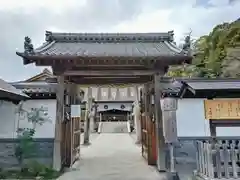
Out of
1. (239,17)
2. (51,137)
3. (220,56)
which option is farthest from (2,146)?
(239,17)

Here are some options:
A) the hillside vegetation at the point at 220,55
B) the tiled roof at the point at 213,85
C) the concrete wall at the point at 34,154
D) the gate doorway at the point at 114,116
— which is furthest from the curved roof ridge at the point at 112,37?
the gate doorway at the point at 114,116

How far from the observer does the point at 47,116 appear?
741 centimetres

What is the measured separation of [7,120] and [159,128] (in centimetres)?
458

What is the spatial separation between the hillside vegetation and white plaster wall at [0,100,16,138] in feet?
32.3

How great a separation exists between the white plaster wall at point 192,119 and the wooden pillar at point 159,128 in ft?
2.05

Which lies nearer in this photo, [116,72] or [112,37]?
[116,72]

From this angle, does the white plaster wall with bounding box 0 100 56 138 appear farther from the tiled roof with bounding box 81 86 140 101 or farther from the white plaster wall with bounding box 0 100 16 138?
the tiled roof with bounding box 81 86 140 101

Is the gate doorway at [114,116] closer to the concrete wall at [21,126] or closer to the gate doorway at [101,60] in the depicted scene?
the gate doorway at [101,60]

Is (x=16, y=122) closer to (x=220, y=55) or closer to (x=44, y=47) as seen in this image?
(x=44, y=47)

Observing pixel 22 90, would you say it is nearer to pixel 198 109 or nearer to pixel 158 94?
pixel 158 94

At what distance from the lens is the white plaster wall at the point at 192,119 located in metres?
7.36

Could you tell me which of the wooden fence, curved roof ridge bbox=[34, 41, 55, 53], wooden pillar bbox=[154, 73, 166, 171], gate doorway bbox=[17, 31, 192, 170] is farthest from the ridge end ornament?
the wooden fence

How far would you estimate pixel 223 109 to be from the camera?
18.9ft

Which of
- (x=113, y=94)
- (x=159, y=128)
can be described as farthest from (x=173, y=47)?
(x=113, y=94)
